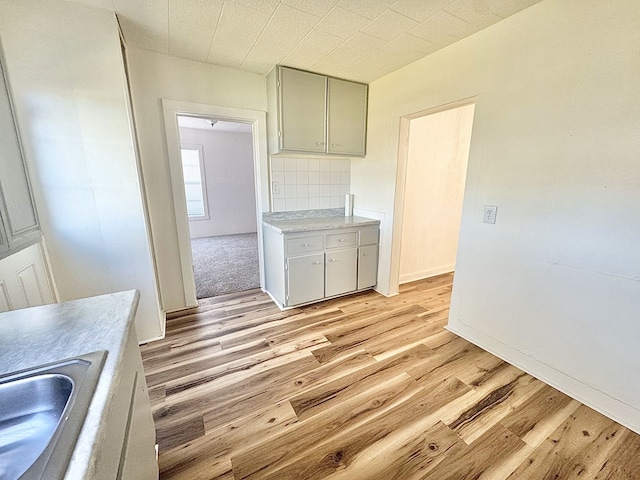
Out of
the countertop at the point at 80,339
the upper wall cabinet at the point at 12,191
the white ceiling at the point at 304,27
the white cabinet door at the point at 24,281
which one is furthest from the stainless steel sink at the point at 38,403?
the white ceiling at the point at 304,27

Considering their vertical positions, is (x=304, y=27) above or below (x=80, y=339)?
above

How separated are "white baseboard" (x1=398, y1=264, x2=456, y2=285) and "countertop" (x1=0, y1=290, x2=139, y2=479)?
9.95 ft

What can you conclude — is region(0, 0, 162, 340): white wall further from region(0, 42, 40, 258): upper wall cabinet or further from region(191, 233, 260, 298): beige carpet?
region(191, 233, 260, 298): beige carpet

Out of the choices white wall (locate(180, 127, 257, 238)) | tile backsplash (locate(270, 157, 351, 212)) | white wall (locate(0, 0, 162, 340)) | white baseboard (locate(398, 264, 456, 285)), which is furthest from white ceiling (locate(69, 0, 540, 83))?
white wall (locate(180, 127, 257, 238))

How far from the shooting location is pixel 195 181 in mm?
5914

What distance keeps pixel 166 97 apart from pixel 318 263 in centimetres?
208

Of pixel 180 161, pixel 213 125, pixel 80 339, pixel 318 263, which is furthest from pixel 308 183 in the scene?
pixel 213 125

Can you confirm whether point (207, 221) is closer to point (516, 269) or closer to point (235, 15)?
point (235, 15)

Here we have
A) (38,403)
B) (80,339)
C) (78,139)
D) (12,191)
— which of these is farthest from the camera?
(78,139)

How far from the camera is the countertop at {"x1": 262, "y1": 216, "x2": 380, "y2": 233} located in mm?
2561

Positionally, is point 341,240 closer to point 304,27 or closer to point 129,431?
point 304,27

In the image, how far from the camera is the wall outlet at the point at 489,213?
1.92 meters

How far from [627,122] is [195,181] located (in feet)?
20.9

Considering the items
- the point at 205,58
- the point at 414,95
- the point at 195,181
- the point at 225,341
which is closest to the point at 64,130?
the point at 205,58
